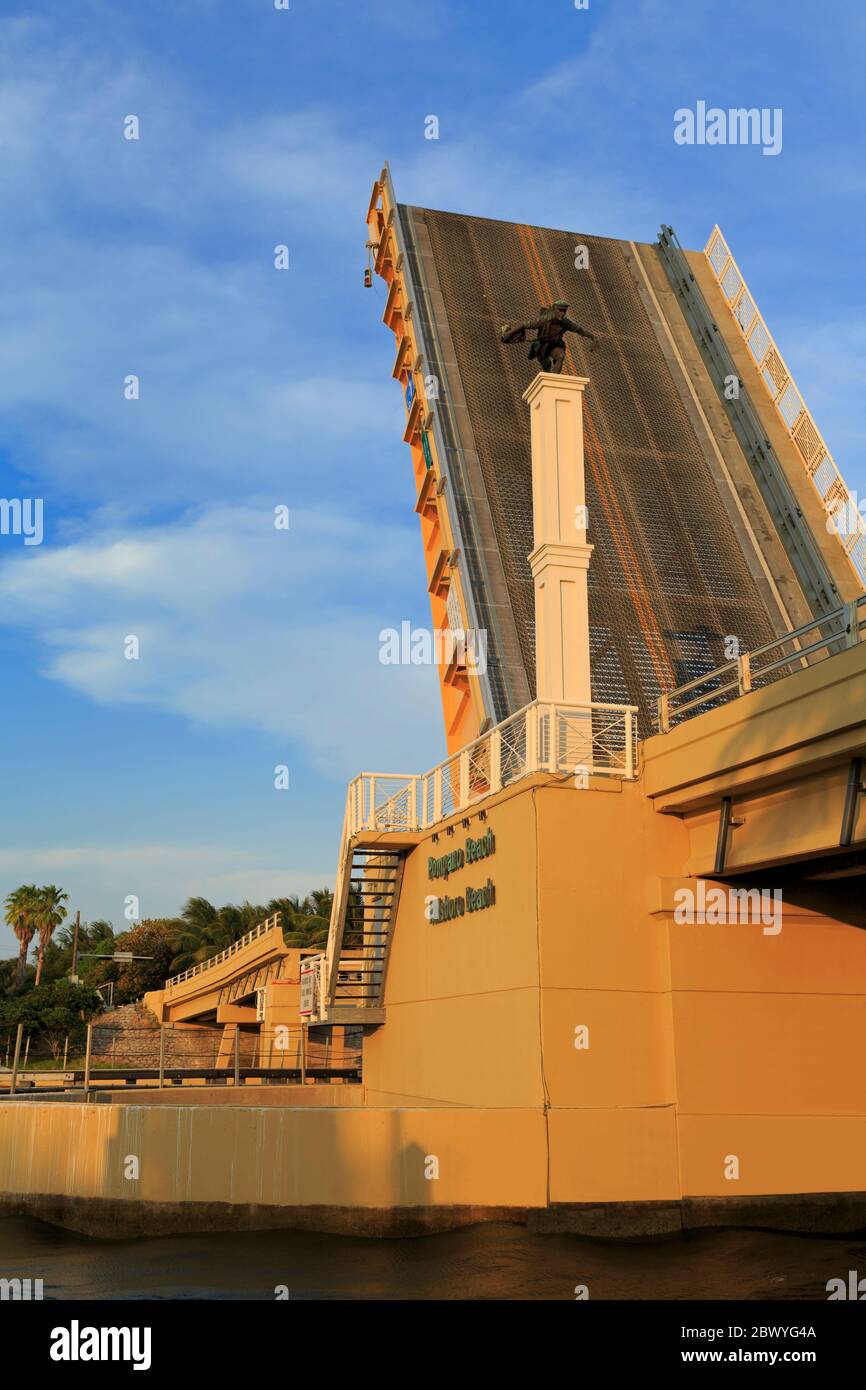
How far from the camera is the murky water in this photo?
33.8ft

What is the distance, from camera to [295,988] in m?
37.0

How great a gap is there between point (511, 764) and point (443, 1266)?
595 cm

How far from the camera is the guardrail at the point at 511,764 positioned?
14031mm

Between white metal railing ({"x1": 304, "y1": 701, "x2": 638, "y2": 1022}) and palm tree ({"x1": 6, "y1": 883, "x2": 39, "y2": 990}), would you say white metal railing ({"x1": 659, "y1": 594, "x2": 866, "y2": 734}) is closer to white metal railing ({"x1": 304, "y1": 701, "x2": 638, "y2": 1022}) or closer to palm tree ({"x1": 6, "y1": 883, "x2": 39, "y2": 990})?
white metal railing ({"x1": 304, "y1": 701, "x2": 638, "y2": 1022})

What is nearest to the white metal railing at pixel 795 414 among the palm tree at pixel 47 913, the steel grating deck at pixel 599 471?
the steel grating deck at pixel 599 471

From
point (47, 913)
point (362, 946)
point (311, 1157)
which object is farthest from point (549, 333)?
point (47, 913)

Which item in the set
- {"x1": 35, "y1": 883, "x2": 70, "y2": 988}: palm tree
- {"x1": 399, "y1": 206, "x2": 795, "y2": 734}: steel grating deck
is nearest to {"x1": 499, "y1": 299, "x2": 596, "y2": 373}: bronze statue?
{"x1": 399, "y1": 206, "x2": 795, "y2": 734}: steel grating deck

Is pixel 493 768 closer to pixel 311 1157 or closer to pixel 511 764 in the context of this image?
pixel 511 764

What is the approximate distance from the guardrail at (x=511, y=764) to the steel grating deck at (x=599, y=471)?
208cm

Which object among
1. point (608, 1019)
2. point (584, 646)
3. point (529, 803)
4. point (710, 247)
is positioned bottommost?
point (608, 1019)
